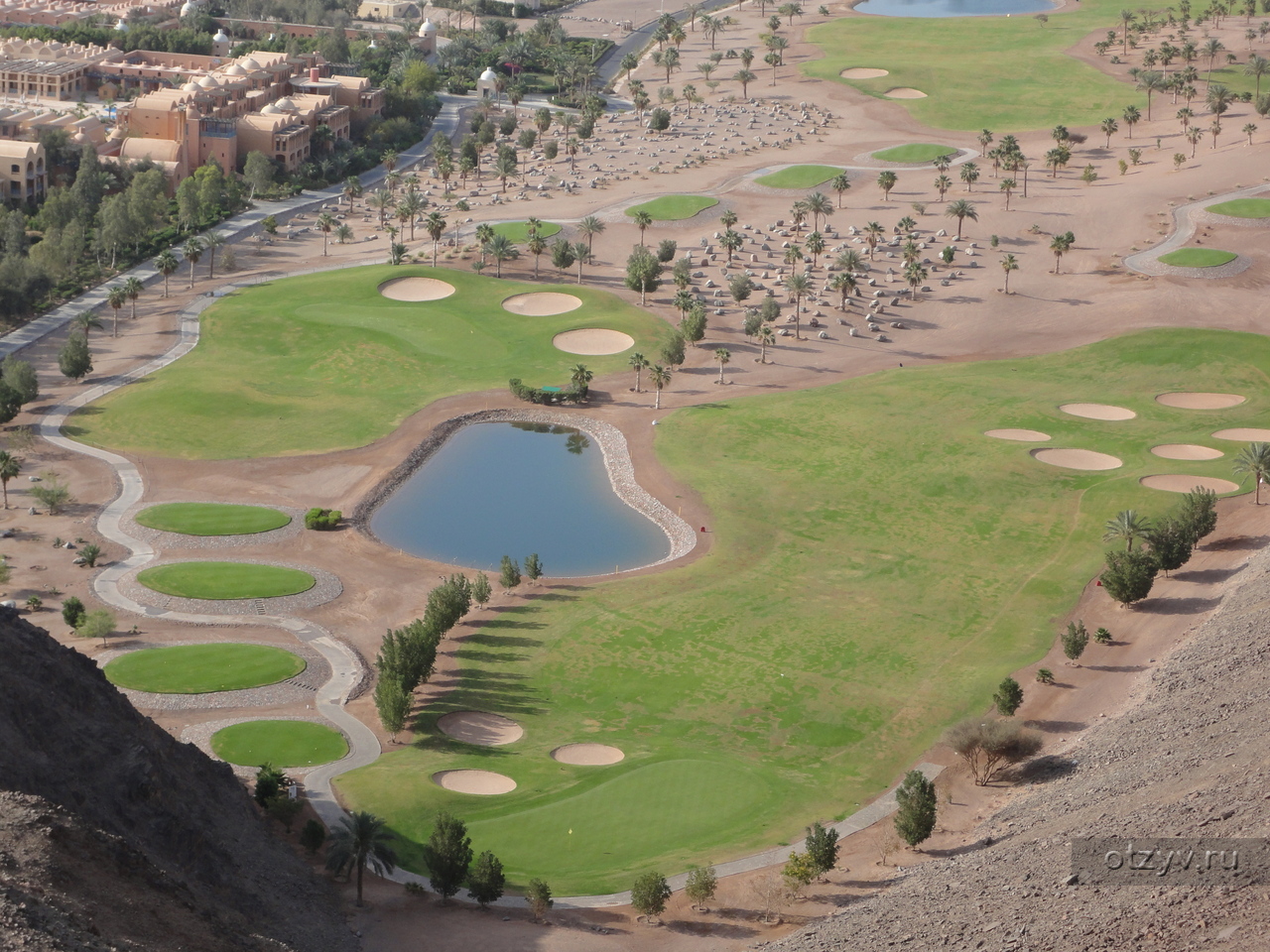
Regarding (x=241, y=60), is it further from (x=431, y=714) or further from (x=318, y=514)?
(x=431, y=714)

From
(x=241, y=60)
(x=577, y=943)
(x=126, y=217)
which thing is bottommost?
(x=577, y=943)

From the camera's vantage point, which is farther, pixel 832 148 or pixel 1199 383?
pixel 832 148

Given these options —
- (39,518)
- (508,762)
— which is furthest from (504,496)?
(508,762)

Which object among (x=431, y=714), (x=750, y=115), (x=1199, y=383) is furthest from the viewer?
(x=750, y=115)

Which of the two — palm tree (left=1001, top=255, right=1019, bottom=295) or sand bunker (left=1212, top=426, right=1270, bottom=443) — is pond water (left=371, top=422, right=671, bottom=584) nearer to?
sand bunker (left=1212, top=426, right=1270, bottom=443)

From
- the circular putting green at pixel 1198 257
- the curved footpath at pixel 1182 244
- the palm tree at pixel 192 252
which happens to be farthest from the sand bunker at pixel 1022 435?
the palm tree at pixel 192 252

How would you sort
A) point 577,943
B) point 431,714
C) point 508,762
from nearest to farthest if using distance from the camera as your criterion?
point 577,943 → point 508,762 → point 431,714

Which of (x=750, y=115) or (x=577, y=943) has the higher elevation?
(x=750, y=115)
